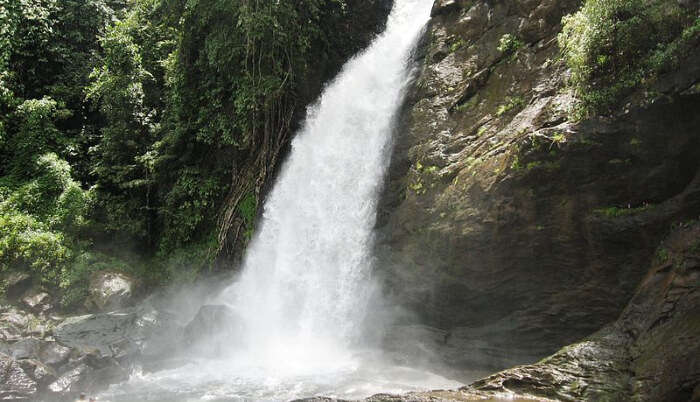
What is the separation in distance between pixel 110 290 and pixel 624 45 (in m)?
12.6

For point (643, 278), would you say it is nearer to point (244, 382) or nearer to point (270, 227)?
point (244, 382)

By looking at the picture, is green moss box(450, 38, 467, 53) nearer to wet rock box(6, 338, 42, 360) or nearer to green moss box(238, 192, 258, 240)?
green moss box(238, 192, 258, 240)

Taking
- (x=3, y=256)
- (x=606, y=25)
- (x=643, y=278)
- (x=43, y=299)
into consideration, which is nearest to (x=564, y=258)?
(x=643, y=278)

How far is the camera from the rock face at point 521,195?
622 cm

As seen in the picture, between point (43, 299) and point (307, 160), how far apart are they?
7.68 metres

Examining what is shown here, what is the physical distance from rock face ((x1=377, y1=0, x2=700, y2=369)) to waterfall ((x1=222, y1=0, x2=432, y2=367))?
2.96 ft

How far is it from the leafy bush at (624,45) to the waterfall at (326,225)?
4.72 meters

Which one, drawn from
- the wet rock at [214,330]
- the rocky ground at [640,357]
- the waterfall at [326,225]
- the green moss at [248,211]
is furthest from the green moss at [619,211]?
the green moss at [248,211]

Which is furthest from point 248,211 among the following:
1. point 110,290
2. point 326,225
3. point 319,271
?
point 110,290

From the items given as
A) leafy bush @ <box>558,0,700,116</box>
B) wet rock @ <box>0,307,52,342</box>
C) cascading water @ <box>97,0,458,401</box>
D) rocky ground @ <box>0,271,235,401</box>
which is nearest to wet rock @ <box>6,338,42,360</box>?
rocky ground @ <box>0,271,235,401</box>

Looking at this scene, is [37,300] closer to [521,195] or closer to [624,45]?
[521,195]

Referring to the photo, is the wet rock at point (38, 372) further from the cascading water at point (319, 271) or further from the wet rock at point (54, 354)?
the cascading water at point (319, 271)

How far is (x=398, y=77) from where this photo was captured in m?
12.0

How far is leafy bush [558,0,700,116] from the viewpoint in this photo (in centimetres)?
614
